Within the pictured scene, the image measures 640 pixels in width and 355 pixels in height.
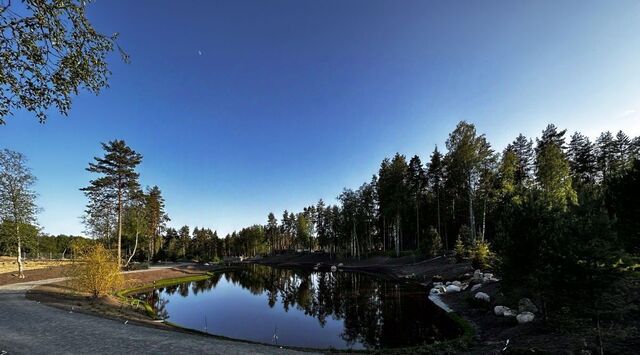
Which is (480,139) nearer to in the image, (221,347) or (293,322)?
(293,322)

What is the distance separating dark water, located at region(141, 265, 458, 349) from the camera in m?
19.1

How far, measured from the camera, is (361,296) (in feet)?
110

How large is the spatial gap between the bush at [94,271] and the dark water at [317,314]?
530 cm

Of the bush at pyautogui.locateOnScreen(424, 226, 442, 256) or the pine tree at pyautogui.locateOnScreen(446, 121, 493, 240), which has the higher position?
the pine tree at pyautogui.locateOnScreen(446, 121, 493, 240)

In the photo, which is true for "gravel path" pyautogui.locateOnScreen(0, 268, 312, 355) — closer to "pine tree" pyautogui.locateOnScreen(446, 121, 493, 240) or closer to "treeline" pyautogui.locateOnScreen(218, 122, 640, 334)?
"treeline" pyautogui.locateOnScreen(218, 122, 640, 334)

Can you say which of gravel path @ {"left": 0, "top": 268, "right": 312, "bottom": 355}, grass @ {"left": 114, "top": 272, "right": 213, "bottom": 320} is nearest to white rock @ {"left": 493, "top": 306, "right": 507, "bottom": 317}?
gravel path @ {"left": 0, "top": 268, "right": 312, "bottom": 355}

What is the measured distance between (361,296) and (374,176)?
4356cm

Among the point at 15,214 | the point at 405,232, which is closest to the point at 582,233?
the point at 15,214

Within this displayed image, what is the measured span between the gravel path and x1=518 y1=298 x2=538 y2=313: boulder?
13.5 metres

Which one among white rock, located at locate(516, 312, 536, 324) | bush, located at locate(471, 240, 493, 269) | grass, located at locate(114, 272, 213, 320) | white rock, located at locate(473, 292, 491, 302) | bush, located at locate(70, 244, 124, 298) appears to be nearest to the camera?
white rock, located at locate(516, 312, 536, 324)

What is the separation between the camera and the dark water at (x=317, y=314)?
62.6 ft

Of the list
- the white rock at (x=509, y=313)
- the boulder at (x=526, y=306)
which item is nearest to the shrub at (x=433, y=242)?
the white rock at (x=509, y=313)

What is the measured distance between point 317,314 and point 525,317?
15.3m

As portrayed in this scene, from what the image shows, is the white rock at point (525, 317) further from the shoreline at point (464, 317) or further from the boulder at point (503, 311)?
the boulder at point (503, 311)
